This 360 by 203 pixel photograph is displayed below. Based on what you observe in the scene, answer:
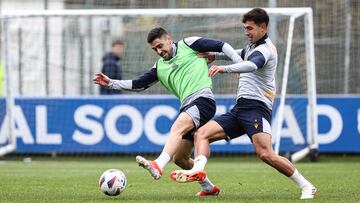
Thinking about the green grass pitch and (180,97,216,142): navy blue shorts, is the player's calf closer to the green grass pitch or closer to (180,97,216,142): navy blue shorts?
the green grass pitch

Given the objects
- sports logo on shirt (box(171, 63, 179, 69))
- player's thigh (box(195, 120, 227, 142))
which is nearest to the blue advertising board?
sports logo on shirt (box(171, 63, 179, 69))

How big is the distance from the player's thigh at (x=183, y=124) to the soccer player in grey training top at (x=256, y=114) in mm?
154

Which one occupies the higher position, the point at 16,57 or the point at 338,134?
the point at 16,57

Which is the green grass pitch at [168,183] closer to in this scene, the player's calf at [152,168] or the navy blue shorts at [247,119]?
the player's calf at [152,168]

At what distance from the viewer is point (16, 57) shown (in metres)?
21.1

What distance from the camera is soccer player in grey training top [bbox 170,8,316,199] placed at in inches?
409

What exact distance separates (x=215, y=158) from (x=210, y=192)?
9.73 m

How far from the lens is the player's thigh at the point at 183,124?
10578 mm

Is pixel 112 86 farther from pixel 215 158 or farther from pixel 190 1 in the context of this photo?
pixel 190 1

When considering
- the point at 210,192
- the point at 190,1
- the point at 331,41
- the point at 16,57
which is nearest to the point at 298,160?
the point at 331,41

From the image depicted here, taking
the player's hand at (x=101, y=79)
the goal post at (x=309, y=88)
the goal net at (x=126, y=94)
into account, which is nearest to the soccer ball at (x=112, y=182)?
the player's hand at (x=101, y=79)

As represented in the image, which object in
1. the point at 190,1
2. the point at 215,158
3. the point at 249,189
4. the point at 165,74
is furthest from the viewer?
the point at 190,1

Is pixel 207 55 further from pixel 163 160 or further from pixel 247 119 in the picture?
pixel 163 160


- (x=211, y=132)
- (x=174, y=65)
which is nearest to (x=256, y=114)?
(x=211, y=132)
